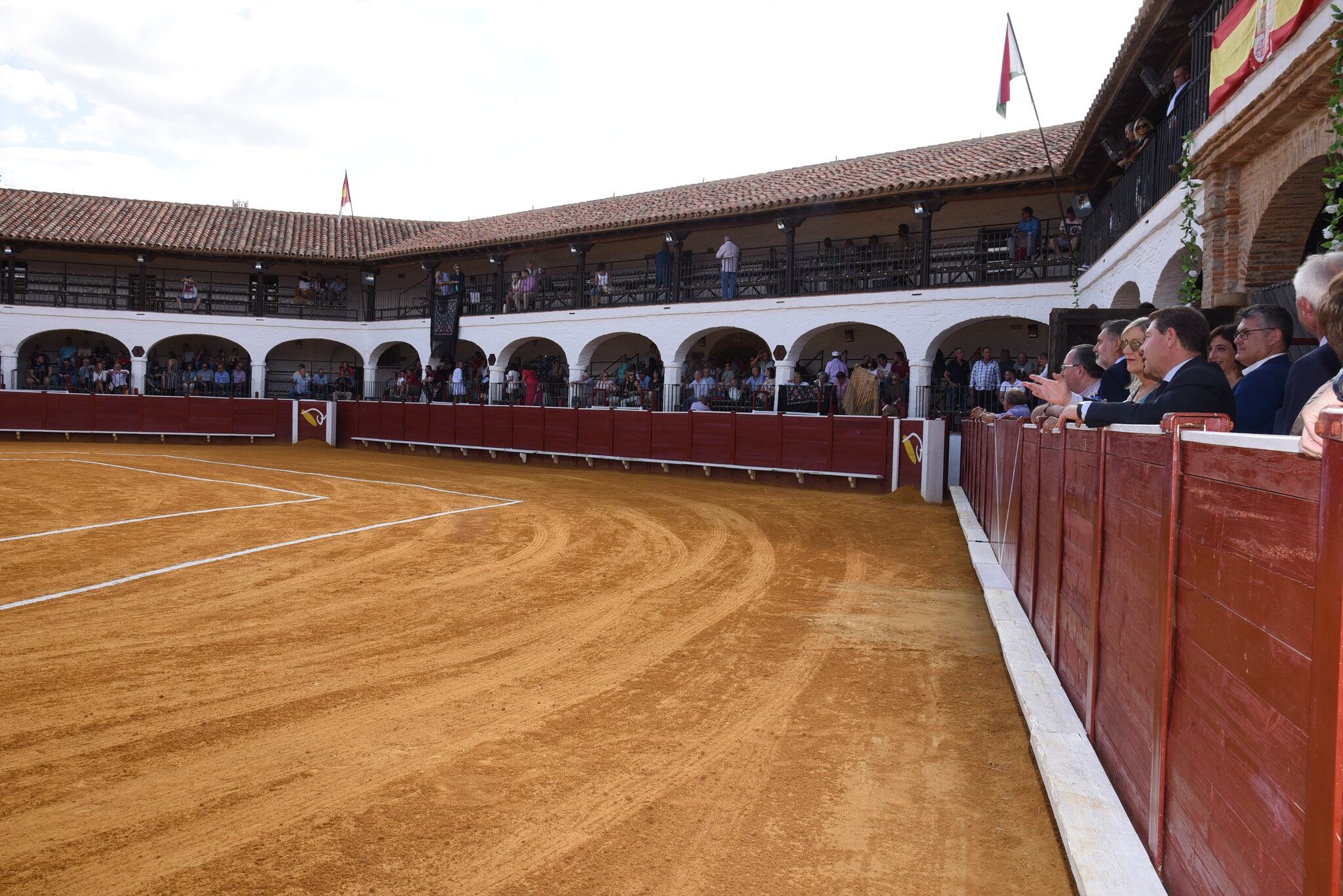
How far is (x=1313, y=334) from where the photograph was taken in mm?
3043

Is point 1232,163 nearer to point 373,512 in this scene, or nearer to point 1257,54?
point 1257,54

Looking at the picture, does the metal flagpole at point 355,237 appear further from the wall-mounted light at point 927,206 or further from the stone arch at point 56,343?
the wall-mounted light at point 927,206

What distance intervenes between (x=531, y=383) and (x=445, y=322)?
146 inches

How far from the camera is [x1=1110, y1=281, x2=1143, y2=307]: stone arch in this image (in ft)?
39.7

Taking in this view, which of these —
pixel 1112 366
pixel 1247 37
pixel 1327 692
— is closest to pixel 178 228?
pixel 1247 37

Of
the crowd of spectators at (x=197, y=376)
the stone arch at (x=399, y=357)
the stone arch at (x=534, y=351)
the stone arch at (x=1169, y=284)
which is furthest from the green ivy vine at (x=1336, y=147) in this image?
the crowd of spectators at (x=197, y=376)

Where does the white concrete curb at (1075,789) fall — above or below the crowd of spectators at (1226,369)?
below

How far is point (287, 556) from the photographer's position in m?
7.92

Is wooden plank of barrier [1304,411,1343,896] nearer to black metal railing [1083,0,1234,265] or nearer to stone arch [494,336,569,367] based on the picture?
black metal railing [1083,0,1234,265]

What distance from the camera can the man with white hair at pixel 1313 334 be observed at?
2.96m

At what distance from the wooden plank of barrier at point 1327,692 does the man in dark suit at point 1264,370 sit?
2.49 metres

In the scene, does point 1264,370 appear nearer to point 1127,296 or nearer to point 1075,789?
point 1075,789

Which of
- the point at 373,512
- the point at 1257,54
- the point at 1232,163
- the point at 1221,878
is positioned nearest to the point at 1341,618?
the point at 1221,878

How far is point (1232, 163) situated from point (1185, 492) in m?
6.92
